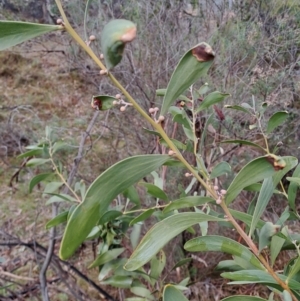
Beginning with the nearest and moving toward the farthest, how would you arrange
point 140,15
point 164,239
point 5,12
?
point 164,239 < point 140,15 < point 5,12

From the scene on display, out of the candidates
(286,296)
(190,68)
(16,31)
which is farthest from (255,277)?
(16,31)

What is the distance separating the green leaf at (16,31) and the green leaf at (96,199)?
0.17m

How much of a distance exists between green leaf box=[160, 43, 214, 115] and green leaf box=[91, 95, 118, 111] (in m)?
0.07

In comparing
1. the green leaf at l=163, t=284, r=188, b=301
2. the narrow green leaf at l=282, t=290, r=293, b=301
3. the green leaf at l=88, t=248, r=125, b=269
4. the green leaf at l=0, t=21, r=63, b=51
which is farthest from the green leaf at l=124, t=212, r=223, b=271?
the green leaf at l=88, t=248, r=125, b=269

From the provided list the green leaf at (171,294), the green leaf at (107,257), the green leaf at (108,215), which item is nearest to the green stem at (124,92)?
the green leaf at (171,294)

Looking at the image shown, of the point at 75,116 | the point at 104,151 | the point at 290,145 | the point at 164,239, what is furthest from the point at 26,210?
the point at 164,239

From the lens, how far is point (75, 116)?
3.41 metres

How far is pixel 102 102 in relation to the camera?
0.46 meters

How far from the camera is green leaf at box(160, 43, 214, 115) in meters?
0.40

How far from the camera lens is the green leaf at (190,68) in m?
0.40

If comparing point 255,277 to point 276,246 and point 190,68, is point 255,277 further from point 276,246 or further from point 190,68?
point 190,68

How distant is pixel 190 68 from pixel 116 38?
103mm

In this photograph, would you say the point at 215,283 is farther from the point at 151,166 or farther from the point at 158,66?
the point at 151,166

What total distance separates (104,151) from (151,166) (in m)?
2.43
